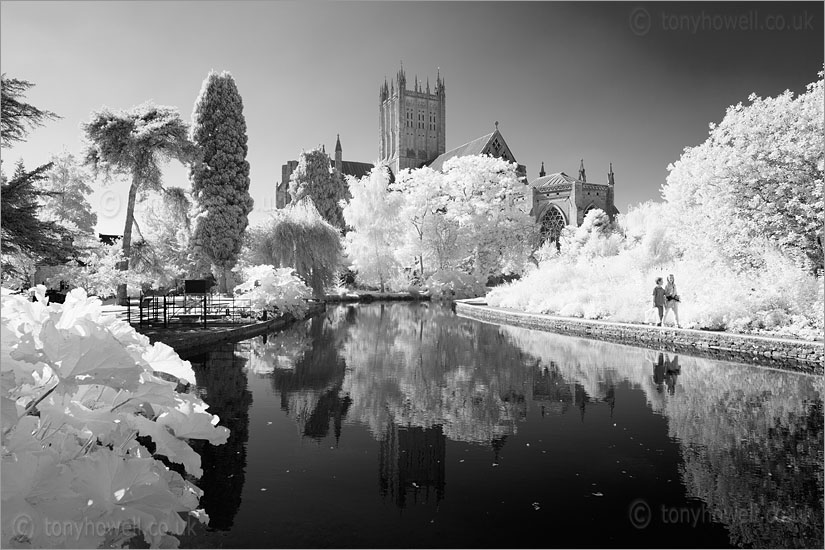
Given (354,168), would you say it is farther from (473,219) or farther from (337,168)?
(473,219)

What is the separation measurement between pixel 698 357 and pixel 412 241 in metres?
25.9

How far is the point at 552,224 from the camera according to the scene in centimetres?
5625

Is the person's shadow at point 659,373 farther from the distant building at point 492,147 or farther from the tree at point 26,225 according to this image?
the distant building at point 492,147

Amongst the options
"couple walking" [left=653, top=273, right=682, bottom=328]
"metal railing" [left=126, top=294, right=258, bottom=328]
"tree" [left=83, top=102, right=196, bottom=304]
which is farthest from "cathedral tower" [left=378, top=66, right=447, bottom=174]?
"couple walking" [left=653, top=273, right=682, bottom=328]

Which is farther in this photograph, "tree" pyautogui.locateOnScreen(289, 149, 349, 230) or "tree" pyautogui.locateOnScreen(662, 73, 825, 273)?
"tree" pyautogui.locateOnScreen(289, 149, 349, 230)

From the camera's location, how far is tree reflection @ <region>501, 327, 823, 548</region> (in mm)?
4234

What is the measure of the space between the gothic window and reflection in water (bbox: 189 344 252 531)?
48.1 meters

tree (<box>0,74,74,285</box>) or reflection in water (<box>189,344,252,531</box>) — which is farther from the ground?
tree (<box>0,74,74,285</box>)

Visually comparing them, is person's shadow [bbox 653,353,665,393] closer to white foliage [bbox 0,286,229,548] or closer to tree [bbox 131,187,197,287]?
white foliage [bbox 0,286,229,548]

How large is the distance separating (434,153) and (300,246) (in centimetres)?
5888

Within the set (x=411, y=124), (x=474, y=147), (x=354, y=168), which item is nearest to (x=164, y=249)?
(x=474, y=147)

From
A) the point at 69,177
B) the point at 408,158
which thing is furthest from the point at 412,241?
the point at 408,158

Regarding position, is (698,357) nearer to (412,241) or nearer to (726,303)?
(726,303)

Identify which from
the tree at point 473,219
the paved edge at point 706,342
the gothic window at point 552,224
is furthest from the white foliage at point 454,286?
the gothic window at point 552,224
